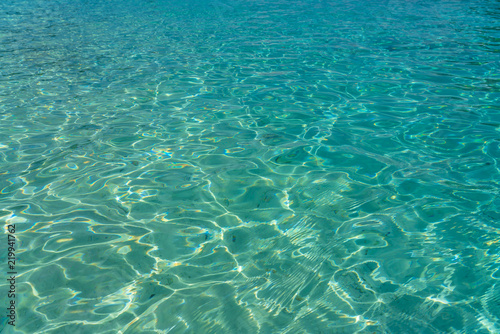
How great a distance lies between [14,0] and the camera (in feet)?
67.5

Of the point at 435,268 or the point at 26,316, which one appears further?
the point at 435,268

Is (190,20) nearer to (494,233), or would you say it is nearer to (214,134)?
(214,134)

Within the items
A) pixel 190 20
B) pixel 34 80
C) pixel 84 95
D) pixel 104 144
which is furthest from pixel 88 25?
pixel 104 144

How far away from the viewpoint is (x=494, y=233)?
10.5 feet

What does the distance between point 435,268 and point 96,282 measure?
249 cm

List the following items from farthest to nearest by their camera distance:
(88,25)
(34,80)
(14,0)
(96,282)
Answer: (14,0) < (88,25) < (34,80) < (96,282)

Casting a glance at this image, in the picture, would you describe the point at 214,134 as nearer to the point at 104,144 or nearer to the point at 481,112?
the point at 104,144

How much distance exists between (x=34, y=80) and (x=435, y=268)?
24.1ft

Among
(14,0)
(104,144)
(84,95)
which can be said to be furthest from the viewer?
(14,0)

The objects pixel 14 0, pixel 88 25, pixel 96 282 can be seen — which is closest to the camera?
pixel 96 282

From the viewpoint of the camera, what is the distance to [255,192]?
3842mm

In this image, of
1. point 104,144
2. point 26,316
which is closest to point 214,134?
point 104,144

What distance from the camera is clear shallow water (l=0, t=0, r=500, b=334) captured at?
2588 mm

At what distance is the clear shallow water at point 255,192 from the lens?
8.49ft
